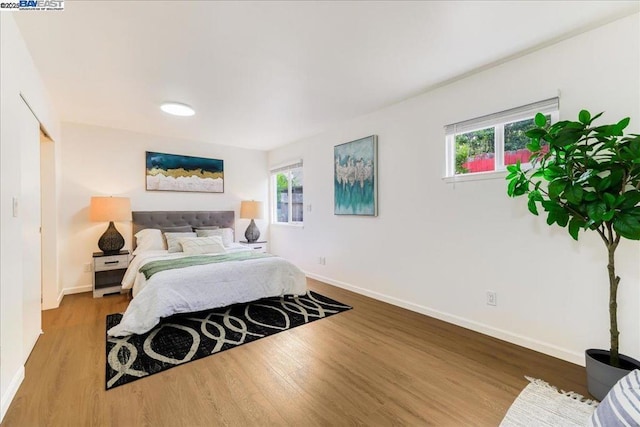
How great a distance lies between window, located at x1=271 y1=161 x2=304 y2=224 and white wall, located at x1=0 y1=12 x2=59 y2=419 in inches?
137

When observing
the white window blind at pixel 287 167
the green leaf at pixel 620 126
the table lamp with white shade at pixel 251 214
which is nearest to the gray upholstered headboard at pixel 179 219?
the table lamp with white shade at pixel 251 214

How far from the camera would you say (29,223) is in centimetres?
221

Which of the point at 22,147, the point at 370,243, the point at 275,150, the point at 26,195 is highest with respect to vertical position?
the point at 275,150

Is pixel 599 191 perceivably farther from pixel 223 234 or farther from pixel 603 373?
pixel 223 234

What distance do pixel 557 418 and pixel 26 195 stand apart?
3.88 m

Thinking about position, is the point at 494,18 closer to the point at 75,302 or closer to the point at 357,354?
the point at 357,354

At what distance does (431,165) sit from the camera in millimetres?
2977

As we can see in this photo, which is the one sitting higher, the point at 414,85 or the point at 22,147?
the point at 414,85

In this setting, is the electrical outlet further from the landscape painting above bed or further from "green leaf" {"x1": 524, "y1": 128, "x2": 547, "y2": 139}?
the landscape painting above bed

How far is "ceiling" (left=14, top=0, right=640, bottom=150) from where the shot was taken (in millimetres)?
1774

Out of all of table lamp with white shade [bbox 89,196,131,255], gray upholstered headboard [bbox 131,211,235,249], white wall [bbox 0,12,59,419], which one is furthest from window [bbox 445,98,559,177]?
table lamp with white shade [bbox 89,196,131,255]

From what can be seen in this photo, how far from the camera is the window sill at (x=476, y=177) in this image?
244cm

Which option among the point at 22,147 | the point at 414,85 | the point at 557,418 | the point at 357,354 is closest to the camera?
the point at 557,418

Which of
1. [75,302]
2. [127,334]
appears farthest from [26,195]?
[75,302]
